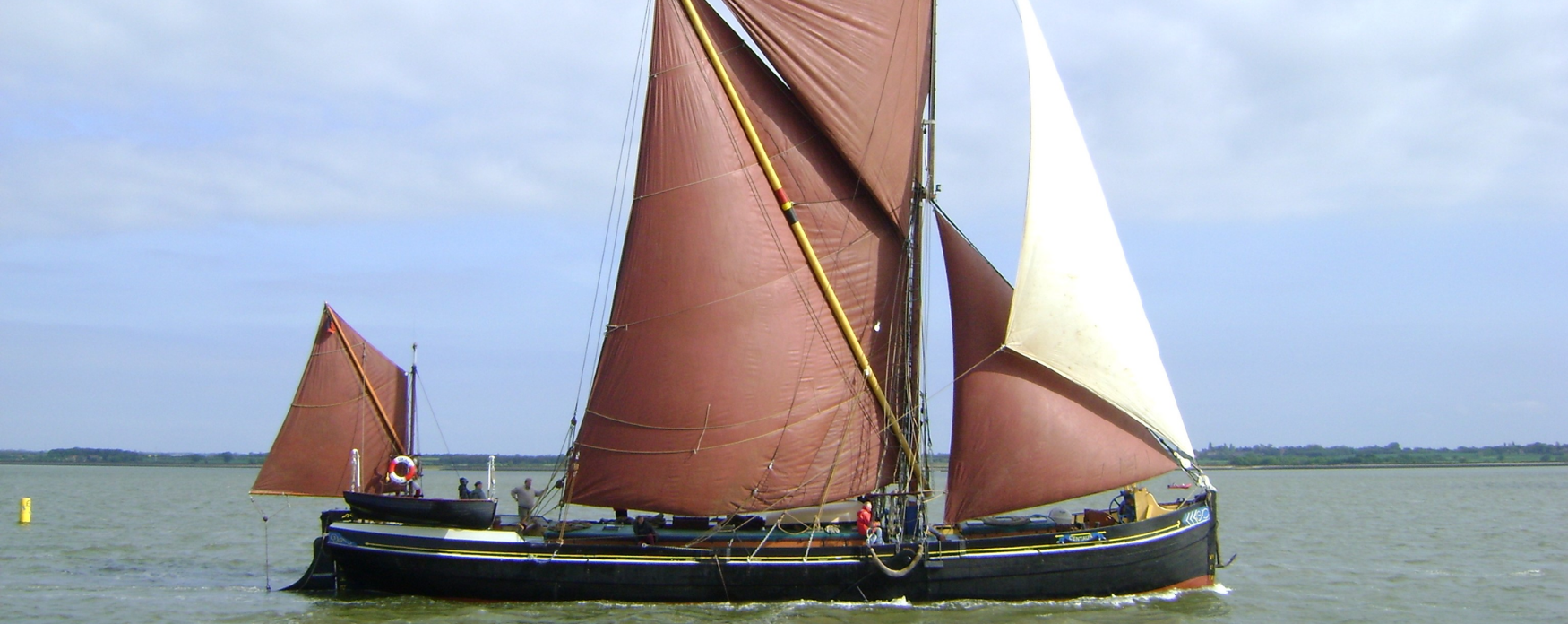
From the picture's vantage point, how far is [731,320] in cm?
2458

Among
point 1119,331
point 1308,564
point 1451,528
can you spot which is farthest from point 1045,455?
point 1451,528

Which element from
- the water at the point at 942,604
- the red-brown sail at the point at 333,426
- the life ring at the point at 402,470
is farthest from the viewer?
the red-brown sail at the point at 333,426

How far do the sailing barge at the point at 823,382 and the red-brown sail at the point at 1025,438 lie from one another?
0.04 meters

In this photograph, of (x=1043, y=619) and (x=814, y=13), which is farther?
(x=814, y=13)

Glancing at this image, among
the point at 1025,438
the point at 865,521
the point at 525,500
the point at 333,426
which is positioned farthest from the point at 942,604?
the point at 333,426

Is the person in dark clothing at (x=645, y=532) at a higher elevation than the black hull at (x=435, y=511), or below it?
below

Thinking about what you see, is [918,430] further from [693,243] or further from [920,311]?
[693,243]

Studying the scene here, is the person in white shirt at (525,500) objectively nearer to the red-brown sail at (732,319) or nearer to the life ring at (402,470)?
the red-brown sail at (732,319)

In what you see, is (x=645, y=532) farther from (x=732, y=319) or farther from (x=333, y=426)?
(x=333, y=426)

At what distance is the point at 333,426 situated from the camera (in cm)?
2533

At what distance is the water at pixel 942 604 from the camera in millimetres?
22562

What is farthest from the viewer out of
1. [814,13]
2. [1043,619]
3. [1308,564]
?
[1308,564]

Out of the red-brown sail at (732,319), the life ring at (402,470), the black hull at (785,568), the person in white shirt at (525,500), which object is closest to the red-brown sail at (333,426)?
the life ring at (402,470)

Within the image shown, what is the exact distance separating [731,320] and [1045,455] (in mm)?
6213
